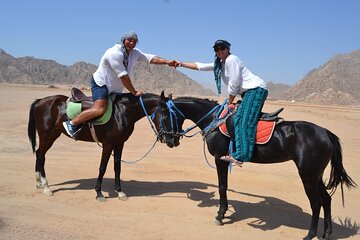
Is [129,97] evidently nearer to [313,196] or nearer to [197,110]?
[197,110]

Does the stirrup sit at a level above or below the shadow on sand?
above

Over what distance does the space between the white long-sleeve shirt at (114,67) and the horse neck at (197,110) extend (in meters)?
1.31

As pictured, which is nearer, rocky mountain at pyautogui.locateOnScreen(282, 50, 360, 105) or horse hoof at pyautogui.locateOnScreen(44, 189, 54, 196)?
horse hoof at pyautogui.locateOnScreen(44, 189, 54, 196)

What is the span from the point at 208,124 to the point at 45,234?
3.13 meters

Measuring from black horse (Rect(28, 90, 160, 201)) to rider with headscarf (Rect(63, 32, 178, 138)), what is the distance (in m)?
0.24

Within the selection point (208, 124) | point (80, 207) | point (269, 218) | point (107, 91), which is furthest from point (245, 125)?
point (80, 207)

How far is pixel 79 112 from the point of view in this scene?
7117mm

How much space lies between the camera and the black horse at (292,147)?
5.28 meters

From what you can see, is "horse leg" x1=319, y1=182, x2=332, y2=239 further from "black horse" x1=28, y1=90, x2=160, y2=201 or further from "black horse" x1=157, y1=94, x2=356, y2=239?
"black horse" x1=28, y1=90, x2=160, y2=201

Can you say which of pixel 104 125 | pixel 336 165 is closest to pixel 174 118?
pixel 104 125

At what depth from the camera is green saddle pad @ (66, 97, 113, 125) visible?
22.6 feet

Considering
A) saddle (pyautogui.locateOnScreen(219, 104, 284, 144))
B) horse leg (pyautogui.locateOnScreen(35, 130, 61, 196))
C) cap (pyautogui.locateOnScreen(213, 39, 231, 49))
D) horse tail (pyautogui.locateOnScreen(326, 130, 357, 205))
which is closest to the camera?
horse tail (pyautogui.locateOnScreen(326, 130, 357, 205))

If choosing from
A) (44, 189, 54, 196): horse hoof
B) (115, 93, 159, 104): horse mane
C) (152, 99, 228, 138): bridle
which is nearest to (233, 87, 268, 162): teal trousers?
(152, 99, 228, 138): bridle

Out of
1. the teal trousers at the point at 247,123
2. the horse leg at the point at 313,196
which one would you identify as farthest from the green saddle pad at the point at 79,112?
the horse leg at the point at 313,196
